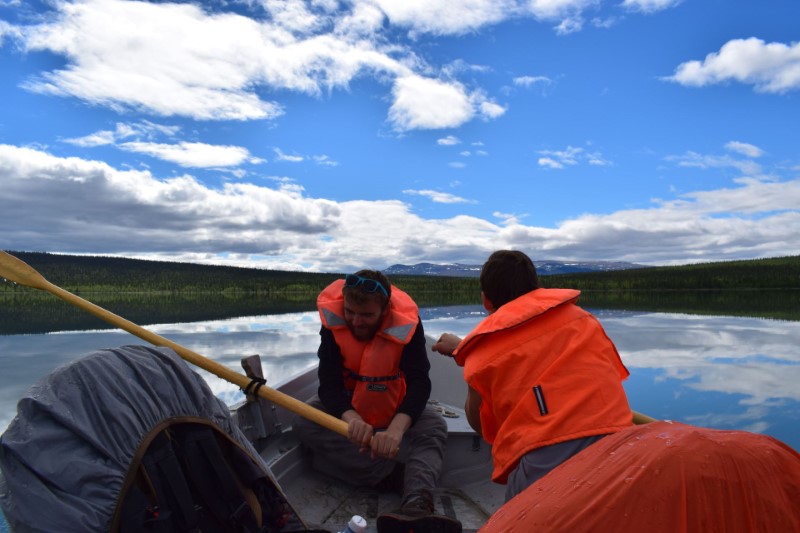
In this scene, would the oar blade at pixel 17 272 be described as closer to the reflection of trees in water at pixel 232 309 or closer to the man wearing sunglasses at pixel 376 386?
the man wearing sunglasses at pixel 376 386

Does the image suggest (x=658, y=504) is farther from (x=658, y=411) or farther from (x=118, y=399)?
(x=658, y=411)

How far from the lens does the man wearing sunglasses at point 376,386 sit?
2.98 metres

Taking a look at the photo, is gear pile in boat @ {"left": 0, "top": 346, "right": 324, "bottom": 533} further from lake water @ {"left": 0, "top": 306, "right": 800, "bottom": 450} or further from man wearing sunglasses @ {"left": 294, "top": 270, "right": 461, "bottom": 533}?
lake water @ {"left": 0, "top": 306, "right": 800, "bottom": 450}

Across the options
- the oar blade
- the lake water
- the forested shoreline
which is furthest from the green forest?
the oar blade

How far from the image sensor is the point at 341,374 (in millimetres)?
3236

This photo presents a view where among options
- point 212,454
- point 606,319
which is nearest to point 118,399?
point 212,454

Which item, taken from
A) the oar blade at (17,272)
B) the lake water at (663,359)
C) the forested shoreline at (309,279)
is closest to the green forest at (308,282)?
the forested shoreline at (309,279)

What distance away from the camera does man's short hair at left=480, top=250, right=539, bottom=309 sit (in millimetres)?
2143

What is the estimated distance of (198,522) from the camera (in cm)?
186

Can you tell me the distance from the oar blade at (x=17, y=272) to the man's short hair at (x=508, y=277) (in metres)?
3.33

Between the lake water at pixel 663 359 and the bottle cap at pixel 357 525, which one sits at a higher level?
the bottle cap at pixel 357 525

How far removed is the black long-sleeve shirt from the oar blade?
2.24 metres

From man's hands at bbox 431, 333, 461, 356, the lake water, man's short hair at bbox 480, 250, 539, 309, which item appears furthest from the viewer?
the lake water

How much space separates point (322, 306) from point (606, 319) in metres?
16.5
